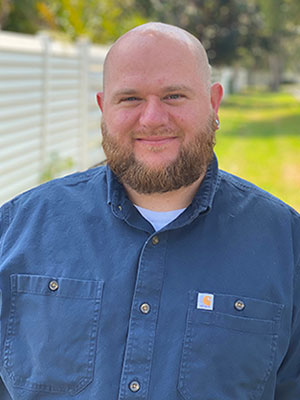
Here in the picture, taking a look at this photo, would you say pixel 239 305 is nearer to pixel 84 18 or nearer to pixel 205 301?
pixel 205 301

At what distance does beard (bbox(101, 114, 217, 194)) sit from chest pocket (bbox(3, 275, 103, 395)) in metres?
0.34

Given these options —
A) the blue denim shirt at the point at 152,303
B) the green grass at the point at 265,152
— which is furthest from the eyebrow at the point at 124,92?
the green grass at the point at 265,152

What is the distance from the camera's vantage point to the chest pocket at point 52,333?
1763 millimetres

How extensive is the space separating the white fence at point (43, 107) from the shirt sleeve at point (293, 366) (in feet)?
11.5

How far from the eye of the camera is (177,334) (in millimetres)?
1737

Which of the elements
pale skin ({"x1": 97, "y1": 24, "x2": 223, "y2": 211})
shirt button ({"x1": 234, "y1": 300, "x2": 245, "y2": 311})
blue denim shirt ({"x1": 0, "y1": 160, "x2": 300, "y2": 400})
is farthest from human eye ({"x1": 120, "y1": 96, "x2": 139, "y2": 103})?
shirt button ({"x1": 234, "y1": 300, "x2": 245, "y2": 311})

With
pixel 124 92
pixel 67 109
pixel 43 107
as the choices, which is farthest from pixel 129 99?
pixel 67 109

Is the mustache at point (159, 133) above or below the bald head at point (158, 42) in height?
below

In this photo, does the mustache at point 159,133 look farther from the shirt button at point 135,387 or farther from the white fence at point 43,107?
the white fence at point 43,107

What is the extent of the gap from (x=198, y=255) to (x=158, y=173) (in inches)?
11.0

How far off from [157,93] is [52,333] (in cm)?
78

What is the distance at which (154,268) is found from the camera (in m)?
1.80

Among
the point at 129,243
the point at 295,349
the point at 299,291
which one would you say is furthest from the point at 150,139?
the point at 295,349

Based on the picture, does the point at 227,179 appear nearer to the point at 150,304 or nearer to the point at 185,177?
the point at 185,177
